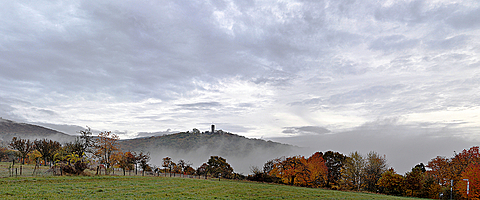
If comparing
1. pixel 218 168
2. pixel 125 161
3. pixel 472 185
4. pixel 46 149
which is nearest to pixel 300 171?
pixel 218 168

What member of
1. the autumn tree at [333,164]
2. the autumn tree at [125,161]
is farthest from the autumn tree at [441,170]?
the autumn tree at [125,161]

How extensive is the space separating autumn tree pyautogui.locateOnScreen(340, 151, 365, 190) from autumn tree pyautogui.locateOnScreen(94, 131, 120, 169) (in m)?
50.0

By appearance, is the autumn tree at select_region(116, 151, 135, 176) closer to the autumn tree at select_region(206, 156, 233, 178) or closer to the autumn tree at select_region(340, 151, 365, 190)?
the autumn tree at select_region(206, 156, 233, 178)

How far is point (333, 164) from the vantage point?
64.5 metres

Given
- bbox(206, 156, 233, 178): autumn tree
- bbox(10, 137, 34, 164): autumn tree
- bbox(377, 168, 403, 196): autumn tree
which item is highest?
bbox(10, 137, 34, 164): autumn tree

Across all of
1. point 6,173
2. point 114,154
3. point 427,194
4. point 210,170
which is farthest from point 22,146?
point 427,194

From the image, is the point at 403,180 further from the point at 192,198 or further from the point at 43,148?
the point at 43,148

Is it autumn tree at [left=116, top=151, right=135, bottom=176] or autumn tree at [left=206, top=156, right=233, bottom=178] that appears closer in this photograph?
autumn tree at [left=116, top=151, right=135, bottom=176]

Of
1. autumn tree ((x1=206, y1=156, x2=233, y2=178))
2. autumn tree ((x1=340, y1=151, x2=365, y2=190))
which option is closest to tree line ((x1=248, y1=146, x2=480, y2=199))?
autumn tree ((x1=340, y1=151, x2=365, y2=190))

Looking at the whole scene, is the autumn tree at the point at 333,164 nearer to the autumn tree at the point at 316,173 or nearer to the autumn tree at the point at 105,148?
the autumn tree at the point at 316,173

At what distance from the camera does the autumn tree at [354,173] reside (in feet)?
182

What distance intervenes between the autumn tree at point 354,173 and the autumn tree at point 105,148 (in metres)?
50.0

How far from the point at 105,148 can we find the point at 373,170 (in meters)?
57.0

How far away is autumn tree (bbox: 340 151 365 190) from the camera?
55.5m
